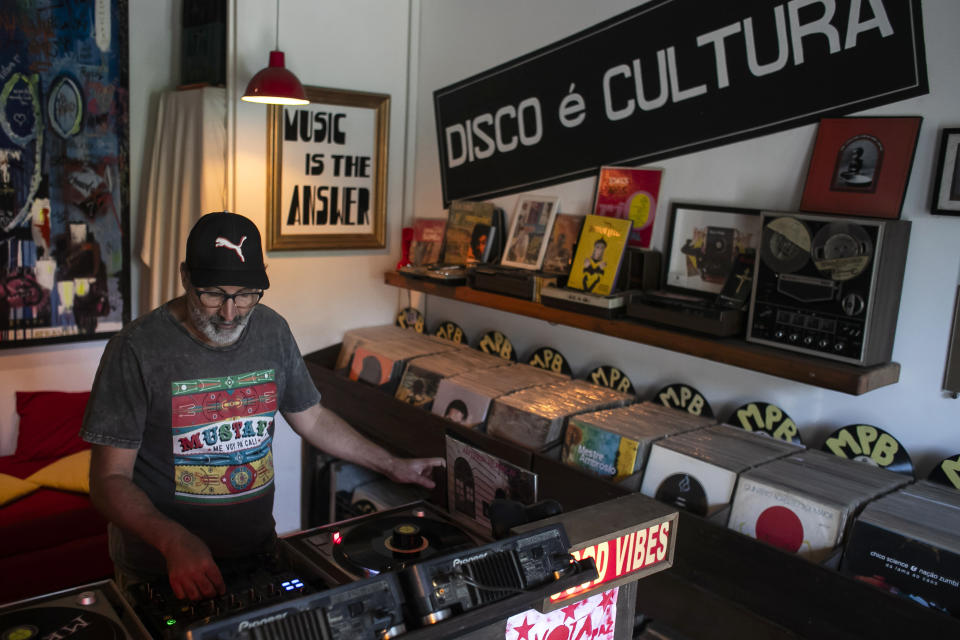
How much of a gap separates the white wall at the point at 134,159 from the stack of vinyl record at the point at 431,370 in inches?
62.5

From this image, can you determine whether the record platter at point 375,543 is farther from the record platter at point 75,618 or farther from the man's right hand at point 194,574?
the record platter at point 75,618

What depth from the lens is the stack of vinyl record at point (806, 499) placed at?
6.35ft

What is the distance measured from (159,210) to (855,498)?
307cm

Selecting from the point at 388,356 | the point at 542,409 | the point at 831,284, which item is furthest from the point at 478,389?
the point at 831,284

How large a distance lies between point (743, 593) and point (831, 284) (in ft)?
2.67

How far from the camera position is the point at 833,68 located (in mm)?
2195

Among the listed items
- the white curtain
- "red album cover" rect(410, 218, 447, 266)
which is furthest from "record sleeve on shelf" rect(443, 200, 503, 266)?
the white curtain

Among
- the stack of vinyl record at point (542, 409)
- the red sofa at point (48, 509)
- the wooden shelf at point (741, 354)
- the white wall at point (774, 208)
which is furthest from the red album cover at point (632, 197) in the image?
the red sofa at point (48, 509)

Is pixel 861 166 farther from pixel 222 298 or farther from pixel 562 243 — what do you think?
pixel 222 298

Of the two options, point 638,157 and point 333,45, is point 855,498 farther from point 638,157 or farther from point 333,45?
point 333,45

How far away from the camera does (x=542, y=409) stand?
260cm

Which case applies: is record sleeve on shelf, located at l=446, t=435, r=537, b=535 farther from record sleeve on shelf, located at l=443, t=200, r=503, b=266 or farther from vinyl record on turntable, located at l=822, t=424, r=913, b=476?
record sleeve on shelf, located at l=443, t=200, r=503, b=266

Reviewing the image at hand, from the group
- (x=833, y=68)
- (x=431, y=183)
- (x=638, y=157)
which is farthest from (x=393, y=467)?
(x=431, y=183)

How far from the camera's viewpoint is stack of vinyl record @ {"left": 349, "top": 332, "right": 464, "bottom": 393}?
3.25m
